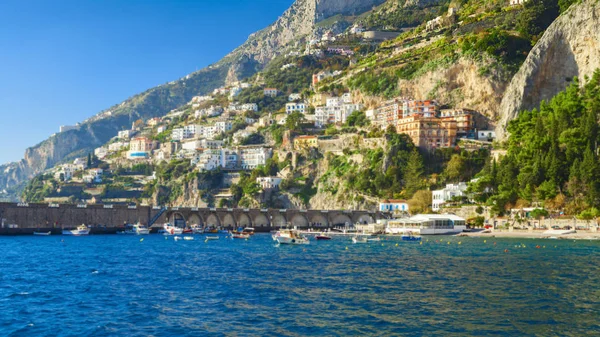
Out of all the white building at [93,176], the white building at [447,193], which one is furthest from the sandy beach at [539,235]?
the white building at [93,176]

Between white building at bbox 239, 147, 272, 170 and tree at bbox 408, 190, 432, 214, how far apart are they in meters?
46.9

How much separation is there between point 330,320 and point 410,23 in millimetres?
172545

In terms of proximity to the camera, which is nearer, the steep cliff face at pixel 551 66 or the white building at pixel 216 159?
the steep cliff face at pixel 551 66

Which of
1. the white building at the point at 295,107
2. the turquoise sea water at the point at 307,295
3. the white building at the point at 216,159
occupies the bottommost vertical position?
the turquoise sea water at the point at 307,295

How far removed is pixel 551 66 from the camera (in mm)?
102000

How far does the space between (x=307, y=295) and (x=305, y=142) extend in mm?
99123

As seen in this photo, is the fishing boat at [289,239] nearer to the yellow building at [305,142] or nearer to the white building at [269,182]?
the white building at [269,182]

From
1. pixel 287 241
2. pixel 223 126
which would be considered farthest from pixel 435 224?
pixel 223 126

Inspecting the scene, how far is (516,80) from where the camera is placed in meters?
103

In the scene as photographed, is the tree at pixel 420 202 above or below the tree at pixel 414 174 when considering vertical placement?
below

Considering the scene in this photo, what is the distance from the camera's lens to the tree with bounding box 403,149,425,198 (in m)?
105

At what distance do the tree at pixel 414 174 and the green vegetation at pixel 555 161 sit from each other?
14.6m

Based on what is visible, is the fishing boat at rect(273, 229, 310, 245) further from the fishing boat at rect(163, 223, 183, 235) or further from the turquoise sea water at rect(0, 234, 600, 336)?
the fishing boat at rect(163, 223, 183, 235)

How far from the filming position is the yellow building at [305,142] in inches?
5079
